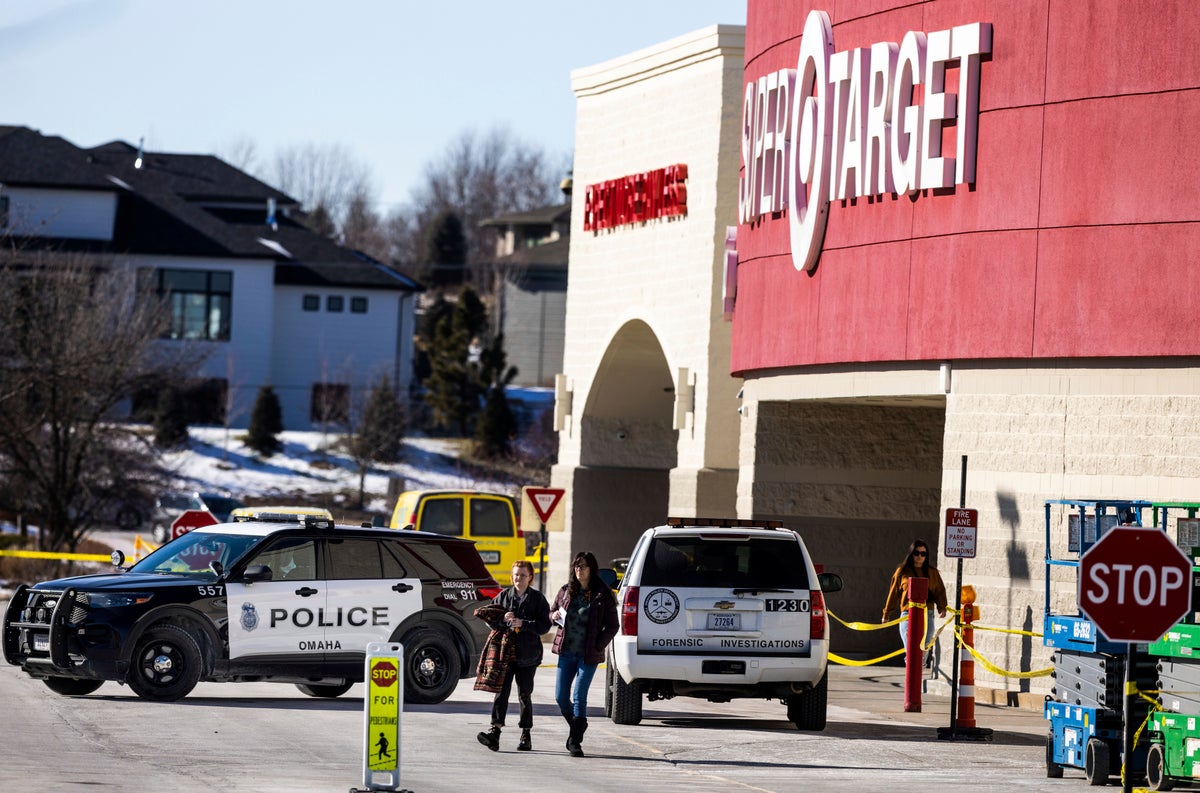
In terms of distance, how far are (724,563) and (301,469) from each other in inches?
2195

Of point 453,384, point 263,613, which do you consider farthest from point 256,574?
point 453,384

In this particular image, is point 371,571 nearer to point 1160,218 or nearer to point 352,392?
point 1160,218

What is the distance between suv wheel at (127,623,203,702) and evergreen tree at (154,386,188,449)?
1837 inches

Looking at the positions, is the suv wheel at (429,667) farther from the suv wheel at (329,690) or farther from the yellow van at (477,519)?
the yellow van at (477,519)

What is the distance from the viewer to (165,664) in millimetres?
19016

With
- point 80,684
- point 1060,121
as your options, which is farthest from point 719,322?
point 80,684

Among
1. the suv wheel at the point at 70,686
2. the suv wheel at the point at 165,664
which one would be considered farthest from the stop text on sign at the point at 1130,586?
the suv wheel at the point at 70,686

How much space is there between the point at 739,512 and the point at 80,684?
11371mm

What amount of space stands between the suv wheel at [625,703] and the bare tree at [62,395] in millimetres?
29095

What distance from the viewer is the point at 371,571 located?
65.9ft

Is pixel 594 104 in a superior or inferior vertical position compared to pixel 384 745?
superior

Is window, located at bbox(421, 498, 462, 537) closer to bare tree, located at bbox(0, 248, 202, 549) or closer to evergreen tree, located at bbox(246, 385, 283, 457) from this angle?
bare tree, located at bbox(0, 248, 202, 549)

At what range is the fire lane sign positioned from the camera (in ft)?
67.8

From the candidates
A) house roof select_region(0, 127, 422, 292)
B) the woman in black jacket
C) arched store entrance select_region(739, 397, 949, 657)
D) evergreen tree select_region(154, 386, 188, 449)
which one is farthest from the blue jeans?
house roof select_region(0, 127, 422, 292)
